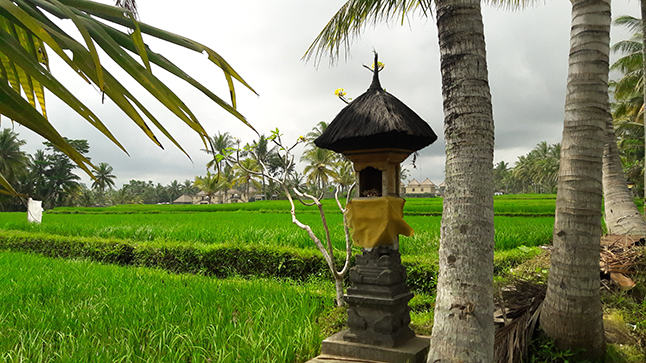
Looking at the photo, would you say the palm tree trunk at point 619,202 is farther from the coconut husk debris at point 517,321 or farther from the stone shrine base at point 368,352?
the stone shrine base at point 368,352

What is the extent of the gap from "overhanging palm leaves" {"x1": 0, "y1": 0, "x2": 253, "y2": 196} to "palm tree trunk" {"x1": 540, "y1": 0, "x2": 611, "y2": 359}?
2.31 m

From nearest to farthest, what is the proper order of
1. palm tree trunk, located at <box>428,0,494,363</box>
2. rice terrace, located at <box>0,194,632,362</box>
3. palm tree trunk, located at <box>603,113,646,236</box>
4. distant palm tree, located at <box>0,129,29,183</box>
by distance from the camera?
palm tree trunk, located at <box>428,0,494,363</box>, rice terrace, located at <box>0,194,632,362</box>, palm tree trunk, located at <box>603,113,646,236</box>, distant palm tree, located at <box>0,129,29,183</box>

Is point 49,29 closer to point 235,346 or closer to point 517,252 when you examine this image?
point 235,346

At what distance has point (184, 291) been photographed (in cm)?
465

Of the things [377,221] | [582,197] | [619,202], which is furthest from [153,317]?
[619,202]

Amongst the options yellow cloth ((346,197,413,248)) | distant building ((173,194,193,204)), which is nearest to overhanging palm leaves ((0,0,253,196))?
yellow cloth ((346,197,413,248))

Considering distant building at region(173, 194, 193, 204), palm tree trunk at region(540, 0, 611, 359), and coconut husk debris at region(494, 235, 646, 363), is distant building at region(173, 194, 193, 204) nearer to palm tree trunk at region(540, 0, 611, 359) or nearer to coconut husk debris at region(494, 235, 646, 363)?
coconut husk debris at region(494, 235, 646, 363)

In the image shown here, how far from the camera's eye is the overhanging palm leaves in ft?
3.11

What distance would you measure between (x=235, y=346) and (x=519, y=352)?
1923 mm

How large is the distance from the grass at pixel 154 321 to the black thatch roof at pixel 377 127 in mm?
1521

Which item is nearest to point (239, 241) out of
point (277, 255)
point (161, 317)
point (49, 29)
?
point (277, 255)

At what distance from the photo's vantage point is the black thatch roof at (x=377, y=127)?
2857 millimetres

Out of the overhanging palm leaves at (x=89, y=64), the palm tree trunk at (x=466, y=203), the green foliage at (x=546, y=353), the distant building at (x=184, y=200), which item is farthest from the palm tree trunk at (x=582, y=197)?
the distant building at (x=184, y=200)

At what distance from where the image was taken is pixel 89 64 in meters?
1.04
